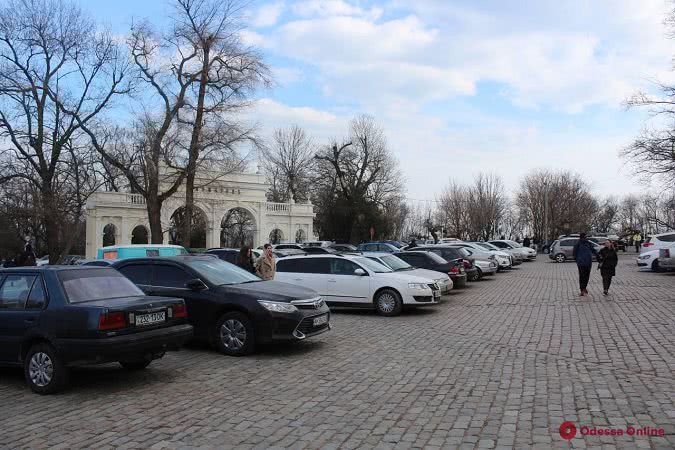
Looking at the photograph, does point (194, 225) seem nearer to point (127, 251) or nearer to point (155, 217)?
point (155, 217)

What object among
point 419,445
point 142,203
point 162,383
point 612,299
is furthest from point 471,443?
point 142,203

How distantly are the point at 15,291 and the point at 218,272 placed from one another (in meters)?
3.37

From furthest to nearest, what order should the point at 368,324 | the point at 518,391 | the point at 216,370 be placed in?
the point at 368,324 → the point at 216,370 → the point at 518,391

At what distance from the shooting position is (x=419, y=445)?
517cm

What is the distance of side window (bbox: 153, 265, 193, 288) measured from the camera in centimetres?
1009

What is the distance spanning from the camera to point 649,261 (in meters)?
26.8

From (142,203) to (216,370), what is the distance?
132ft

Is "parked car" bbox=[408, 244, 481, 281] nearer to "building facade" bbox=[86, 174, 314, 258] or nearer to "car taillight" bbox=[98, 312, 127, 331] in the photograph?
"car taillight" bbox=[98, 312, 127, 331]

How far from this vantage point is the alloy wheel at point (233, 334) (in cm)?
934

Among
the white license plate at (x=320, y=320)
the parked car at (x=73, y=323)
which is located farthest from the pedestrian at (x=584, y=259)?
the parked car at (x=73, y=323)

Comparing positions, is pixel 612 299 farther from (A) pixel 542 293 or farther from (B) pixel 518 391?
(B) pixel 518 391

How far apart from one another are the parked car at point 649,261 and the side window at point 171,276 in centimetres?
2345

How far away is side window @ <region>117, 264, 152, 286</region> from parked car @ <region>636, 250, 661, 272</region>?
23.7m

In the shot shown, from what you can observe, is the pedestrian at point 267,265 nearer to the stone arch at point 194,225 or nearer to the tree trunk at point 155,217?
the tree trunk at point 155,217
